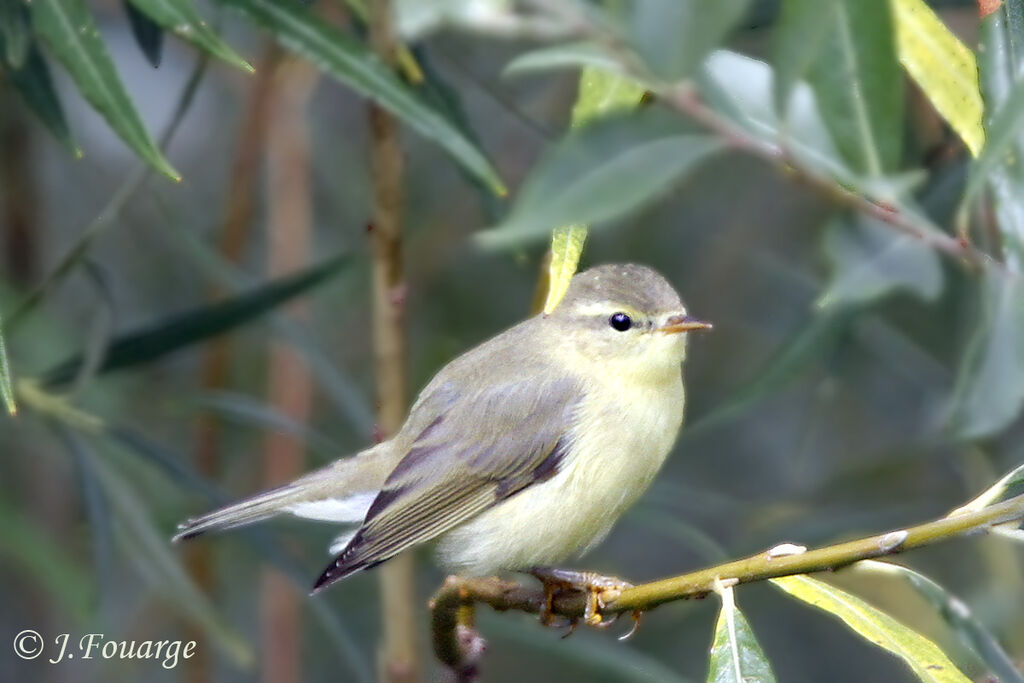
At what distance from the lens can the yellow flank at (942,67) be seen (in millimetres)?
1930

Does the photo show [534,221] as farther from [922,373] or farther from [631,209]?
[922,373]

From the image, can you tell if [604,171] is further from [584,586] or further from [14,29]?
[584,586]

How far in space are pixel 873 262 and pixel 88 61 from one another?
4.28 ft

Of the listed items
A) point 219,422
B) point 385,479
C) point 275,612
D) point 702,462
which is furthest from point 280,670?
point 702,462

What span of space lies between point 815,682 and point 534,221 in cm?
401

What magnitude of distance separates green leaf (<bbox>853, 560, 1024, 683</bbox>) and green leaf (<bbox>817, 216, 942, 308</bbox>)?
1.12 ft

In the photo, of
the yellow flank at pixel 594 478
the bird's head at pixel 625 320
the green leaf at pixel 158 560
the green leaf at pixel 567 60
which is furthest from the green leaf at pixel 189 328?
the green leaf at pixel 567 60

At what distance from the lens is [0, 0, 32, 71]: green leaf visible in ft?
7.33

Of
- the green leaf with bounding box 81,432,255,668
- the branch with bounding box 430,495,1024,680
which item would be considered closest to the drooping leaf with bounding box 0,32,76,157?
the green leaf with bounding box 81,432,255,668

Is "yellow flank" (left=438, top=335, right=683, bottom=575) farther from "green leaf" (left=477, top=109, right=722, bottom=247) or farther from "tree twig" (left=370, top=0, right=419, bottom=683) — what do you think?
"green leaf" (left=477, top=109, right=722, bottom=247)

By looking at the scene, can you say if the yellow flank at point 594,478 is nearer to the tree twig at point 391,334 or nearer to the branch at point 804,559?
the tree twig at point 391,334

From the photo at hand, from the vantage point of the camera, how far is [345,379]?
12.1ft

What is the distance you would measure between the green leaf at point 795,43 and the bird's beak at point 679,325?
1619mm

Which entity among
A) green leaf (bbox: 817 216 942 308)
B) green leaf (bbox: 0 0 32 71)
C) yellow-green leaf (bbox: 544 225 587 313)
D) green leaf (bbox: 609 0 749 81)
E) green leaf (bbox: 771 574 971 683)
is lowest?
green leaf (bbox: 0 0 32 71)
